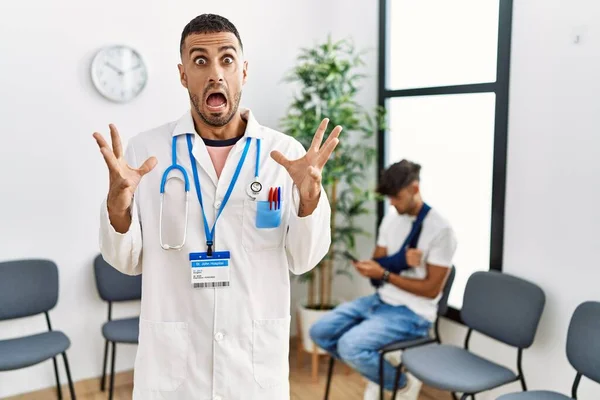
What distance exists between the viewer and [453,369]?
247 centimetres

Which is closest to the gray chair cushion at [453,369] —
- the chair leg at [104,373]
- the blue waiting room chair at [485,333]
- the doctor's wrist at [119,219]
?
the blue waiting room chair at [485,333]

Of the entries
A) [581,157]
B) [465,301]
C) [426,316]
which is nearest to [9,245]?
[426,316]

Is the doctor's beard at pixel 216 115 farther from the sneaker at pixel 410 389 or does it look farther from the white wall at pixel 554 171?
the sneaker at pixel 410 389

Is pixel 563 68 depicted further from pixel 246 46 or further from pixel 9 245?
pixel 9 245

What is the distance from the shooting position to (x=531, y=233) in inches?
104

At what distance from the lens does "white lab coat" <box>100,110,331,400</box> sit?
156cm

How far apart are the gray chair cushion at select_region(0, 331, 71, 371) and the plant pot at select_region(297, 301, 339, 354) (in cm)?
148

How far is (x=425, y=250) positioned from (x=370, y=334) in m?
0.53

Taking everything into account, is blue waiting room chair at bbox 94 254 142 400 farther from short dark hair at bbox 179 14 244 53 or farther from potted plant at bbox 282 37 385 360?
short dark hair at bbox 179 14 244 53

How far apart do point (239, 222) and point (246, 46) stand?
2.42 metres

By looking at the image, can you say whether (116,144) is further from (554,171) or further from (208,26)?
(554,171)

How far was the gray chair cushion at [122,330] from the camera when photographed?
3.00m

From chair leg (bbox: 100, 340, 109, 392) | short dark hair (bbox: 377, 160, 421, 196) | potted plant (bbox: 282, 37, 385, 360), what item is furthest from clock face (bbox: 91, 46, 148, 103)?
short dark hair (bbox: 377, 160, 421, 196)

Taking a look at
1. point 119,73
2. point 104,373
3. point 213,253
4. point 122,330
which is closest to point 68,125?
point 119,73
